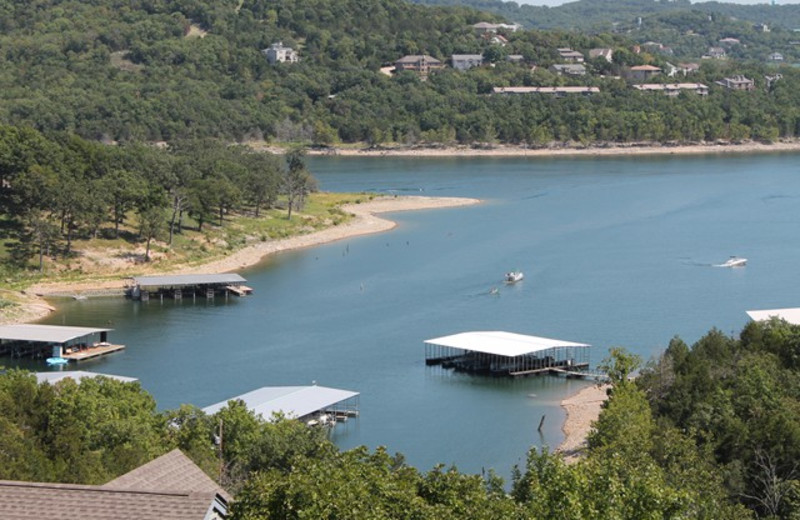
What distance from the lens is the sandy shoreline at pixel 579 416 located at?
1192 inches

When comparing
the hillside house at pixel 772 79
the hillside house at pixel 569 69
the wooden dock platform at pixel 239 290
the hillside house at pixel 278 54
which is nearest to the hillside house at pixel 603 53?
the hillside house at pixel 569 69

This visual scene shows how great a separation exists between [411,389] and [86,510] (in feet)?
82.8

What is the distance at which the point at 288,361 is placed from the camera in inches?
1555

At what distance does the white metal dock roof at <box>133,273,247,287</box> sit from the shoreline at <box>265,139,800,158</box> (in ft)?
200

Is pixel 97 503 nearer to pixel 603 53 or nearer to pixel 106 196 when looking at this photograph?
pixel 106 196

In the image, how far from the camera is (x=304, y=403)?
1288 inches

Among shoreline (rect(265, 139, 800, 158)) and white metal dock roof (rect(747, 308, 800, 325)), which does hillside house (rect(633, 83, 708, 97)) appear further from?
white metal dock roof (rect(747, 308, 800, 325))

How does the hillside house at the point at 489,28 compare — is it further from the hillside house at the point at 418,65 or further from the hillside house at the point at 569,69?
the hillside house at the point at 418,65

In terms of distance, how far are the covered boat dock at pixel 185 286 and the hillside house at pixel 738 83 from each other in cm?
9565

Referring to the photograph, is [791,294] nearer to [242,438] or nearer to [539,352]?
[539,352]

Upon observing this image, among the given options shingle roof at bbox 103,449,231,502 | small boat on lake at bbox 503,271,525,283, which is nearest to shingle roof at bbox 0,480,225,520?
shingle roof at bbox 103,449,231,502

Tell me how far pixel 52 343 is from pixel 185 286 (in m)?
10.3

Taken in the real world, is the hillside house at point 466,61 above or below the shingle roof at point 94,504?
above

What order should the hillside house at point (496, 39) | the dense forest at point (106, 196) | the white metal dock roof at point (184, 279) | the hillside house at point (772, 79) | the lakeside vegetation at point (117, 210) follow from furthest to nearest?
1. the hillside house at point (496, 39)
2. the hillside house at point (772, 79)
3. the dense forest at point (106, 196)
4. the lakeside vegetation at point (117, 210)
5. the white metal dock roof at point (184, 279)
